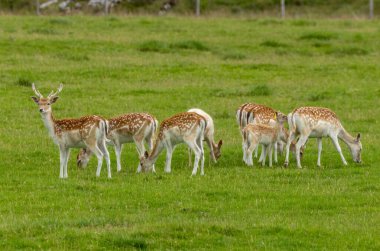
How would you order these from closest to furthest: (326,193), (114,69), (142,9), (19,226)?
(19,226)
(326,193)
(114,69)
(142,9)

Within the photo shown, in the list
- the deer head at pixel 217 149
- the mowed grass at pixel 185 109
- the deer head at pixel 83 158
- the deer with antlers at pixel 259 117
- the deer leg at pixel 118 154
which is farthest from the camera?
the deer with antlers at pixel 259 117

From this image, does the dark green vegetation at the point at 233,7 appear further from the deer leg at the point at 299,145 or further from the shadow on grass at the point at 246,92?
the deer leg at the point at 299,145

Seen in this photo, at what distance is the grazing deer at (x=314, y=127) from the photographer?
20125mm

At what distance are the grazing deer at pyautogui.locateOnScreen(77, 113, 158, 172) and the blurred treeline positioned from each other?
33.6m

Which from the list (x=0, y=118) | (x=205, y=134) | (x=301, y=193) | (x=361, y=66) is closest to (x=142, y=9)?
(x=361, y=66)

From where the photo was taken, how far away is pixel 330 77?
3216 cm

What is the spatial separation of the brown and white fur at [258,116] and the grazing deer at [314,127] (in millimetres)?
709

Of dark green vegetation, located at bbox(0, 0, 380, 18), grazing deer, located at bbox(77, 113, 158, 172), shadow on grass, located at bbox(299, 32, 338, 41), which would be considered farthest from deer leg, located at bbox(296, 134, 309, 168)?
dark green vegetation, located at bbox(0, 0, 380, 18)

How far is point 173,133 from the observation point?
19.1m

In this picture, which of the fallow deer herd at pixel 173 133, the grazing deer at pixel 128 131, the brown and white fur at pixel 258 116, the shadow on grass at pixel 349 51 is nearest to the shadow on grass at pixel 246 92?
the brown and white fur at pixel 258 116

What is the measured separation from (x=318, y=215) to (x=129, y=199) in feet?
9.91

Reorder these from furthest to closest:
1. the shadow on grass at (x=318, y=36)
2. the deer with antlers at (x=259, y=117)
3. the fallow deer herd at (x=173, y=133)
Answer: the shadow on grass at (x=318, y=36) < the deer with antlers at (x=259, y=117) < the fallow deer herd at (x=173, y=133)

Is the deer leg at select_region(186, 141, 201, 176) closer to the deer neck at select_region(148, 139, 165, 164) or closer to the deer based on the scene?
the deer neck at select_region(148, 139, 165, 164)

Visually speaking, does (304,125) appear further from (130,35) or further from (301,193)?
(130,35)
